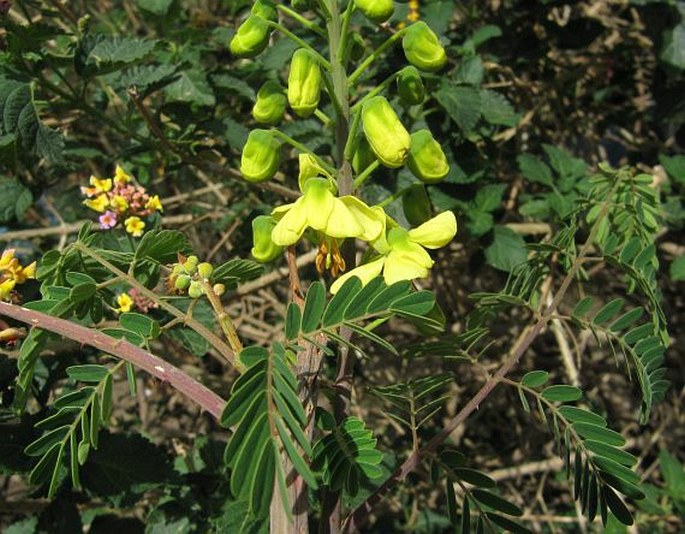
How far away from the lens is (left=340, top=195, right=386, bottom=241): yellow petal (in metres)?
1.06

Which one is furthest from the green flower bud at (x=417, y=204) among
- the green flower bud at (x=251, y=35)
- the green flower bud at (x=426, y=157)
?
the green flower bud at (x=251, y=35)

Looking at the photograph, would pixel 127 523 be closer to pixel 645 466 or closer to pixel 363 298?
pixel 363 298

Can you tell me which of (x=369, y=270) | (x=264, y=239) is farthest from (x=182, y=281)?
(x=369, y=270)

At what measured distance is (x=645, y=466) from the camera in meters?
3.21

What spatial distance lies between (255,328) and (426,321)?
1.89m

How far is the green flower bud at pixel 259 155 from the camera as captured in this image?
46.8 inches

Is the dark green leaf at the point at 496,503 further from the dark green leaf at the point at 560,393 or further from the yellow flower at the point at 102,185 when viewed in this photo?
the yellow flower at the point at 102,185

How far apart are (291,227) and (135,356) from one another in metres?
0.28

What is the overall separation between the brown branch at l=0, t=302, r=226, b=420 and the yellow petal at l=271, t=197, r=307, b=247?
0.25 metres

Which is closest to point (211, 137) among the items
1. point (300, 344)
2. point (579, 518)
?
point (300, 344)

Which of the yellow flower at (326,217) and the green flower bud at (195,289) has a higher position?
the yellow flower at (326,217)

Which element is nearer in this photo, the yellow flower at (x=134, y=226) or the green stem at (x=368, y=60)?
the green stem at (x=368, y=60)

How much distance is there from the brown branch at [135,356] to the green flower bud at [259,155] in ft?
1.26

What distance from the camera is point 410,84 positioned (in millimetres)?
1205
